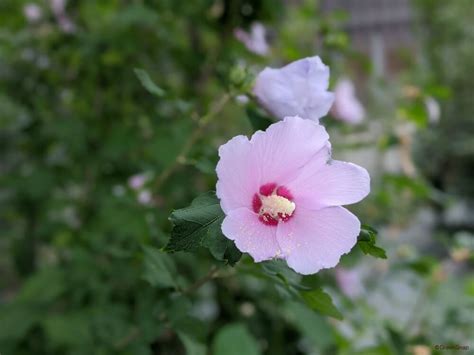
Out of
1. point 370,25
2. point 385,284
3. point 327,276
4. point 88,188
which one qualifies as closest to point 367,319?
point 327,276

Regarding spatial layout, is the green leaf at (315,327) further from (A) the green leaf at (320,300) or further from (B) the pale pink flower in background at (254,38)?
(B) the pale pink flower in background at (254,38)

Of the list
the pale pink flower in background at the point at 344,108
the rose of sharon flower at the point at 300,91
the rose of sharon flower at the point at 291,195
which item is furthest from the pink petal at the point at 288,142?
the pale pink flower in background at the point at 344,108

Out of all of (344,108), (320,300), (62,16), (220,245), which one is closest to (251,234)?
(220,245)

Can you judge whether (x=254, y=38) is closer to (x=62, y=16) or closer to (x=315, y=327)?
(x=62, y=16)

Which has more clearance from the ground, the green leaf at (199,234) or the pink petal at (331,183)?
the pink petal at (331,183)

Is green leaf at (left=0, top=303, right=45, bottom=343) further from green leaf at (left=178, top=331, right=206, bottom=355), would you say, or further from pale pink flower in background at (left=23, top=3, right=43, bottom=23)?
pale pink flower in background at (left=23, top=3, right=43, bottom=23)

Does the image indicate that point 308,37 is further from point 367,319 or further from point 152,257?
point 152,257

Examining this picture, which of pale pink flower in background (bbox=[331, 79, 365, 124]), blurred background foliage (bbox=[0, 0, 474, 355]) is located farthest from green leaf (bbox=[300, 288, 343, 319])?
pale pink flower in background (bbox=[331, 79, 365, 124])
